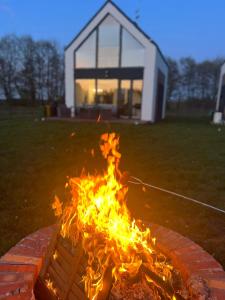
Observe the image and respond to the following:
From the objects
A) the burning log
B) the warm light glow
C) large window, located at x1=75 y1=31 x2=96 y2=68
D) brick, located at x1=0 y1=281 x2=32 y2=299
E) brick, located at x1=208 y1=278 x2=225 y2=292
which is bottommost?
brick, located at x1=0 y1=281 x2=32 y2=299

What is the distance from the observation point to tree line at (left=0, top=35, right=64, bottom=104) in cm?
3659

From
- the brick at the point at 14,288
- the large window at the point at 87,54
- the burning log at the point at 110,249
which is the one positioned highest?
the large window at the point at 87,54

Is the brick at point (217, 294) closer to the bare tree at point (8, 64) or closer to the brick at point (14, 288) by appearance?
the brick at point (14, 288)

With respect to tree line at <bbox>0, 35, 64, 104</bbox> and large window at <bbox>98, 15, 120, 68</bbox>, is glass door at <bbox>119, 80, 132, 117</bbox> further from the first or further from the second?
tree line at <bbox>0, 35, 64, 104</bbox>

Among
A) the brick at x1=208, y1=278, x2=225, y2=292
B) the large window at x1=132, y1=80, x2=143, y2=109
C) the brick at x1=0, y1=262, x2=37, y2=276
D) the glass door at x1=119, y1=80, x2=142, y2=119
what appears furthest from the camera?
the glass door at x1=119, y1=80, x2=142, y2=119

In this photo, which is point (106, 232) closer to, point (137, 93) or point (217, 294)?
point (217, 294)

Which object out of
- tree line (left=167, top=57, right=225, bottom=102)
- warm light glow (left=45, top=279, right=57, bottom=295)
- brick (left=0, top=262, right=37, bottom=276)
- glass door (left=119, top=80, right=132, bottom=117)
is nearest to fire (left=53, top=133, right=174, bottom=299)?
warm light glow (left=45, top=279, right=57, bottom=295)

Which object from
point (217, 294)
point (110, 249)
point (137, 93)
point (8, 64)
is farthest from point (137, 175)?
point (8, 64)

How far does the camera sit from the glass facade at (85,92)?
1775 cm

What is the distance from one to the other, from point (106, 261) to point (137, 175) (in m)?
Answer: 3.59

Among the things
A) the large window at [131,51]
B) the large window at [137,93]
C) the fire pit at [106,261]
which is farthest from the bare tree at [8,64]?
the fire pit at [106,261]

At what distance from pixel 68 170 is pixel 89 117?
11.7 m

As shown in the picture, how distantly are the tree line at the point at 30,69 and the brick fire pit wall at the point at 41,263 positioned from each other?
36018 millimetres

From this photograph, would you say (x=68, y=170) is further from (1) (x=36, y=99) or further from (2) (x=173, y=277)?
(1) (x=36, y=99)
